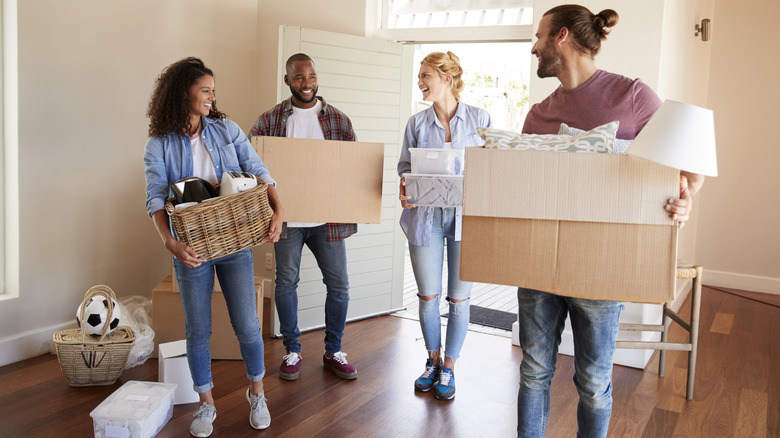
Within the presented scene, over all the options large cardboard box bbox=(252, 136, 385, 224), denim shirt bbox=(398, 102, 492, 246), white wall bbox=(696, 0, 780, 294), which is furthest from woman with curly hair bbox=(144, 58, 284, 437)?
white wall bbox=(696, 0, 780, 294)

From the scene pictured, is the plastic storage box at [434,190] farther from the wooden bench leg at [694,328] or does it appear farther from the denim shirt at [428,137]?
the wooden bench leg at [694,328]

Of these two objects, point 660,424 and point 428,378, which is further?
point 428,378

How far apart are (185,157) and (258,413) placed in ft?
3.26

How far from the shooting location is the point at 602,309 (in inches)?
62.6

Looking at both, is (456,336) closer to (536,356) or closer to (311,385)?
(311,385)

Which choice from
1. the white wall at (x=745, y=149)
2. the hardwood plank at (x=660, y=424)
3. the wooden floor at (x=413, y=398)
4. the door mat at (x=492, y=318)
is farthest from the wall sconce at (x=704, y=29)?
the hardwood plank at (x=660, y=424)

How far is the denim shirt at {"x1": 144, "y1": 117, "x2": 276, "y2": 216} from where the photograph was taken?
208 cm

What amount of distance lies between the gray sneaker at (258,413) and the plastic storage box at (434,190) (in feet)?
3.10

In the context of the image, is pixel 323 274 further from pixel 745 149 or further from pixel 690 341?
Answer: pixel 745 149

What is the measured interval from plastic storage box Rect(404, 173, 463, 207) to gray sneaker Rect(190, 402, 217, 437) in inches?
42.3

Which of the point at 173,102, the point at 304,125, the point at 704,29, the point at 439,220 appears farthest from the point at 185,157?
the point at 704,29

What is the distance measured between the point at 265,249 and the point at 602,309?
310 centimetres

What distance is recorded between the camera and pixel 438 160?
239 cm

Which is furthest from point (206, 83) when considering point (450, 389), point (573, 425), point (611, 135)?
point (573, 425)
